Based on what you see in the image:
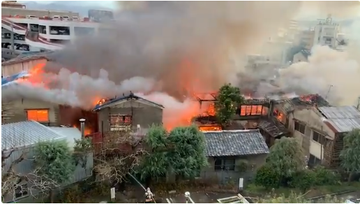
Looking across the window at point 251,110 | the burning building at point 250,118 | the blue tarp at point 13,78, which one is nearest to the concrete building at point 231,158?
the burning building at point 250,118

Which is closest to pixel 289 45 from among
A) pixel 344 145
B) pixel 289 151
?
pixel 344 145

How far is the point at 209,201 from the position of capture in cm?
338

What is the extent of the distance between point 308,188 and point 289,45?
3.47 meters

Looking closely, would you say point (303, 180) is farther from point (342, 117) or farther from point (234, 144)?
point (342, 117)

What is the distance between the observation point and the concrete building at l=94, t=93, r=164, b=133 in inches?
169

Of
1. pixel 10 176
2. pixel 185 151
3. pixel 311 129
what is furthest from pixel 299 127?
pixel 10 176

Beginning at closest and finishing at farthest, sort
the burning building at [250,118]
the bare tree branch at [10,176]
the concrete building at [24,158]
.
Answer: the bare tree branch at [10,176] < the concrete building at [24,158] < the burning building at [250,118]

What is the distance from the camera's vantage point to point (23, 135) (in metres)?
3.25

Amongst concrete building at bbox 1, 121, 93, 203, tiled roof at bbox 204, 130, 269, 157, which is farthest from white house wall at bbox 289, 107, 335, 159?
concrete building at bbox 1, 121, 93, 203

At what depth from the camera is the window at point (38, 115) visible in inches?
173

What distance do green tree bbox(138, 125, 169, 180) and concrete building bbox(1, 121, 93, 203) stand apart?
22.0 inches

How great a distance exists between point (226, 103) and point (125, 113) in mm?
1427

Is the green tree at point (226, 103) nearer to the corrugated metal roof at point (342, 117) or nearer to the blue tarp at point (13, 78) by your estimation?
the corrugated metal roof at point (342, 117)

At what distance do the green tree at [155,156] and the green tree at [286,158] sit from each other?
114cm
